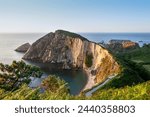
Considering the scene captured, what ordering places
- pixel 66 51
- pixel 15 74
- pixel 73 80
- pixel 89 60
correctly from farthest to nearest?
pixel 66 51 → pixel 89 60 → pixel 73 80 → pixel 15 74

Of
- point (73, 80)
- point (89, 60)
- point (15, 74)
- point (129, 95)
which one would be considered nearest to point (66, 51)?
point (89, 60)

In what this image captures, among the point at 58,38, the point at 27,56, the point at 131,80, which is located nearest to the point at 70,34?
the point at 58,38

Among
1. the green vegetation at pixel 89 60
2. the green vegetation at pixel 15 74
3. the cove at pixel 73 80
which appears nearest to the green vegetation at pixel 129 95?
the green vegetation at pixel 15 74

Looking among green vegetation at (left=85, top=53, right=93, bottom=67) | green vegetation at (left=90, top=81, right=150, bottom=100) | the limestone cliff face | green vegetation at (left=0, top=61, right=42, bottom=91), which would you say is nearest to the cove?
green vegetation at (left=85, top=53, right=93, bottom=67)

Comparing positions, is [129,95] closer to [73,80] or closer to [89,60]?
[73,80]

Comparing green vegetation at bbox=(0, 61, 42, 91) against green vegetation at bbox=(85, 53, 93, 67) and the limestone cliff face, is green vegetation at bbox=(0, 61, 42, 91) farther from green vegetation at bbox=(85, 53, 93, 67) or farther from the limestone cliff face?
green vegetation at bbox=(85, 53, 93, 67)

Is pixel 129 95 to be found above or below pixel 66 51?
above

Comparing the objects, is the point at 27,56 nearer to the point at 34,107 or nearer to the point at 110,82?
the point at 110,82

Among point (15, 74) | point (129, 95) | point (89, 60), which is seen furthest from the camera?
point (89, 60)

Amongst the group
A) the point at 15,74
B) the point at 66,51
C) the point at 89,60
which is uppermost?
the point at 15,74
